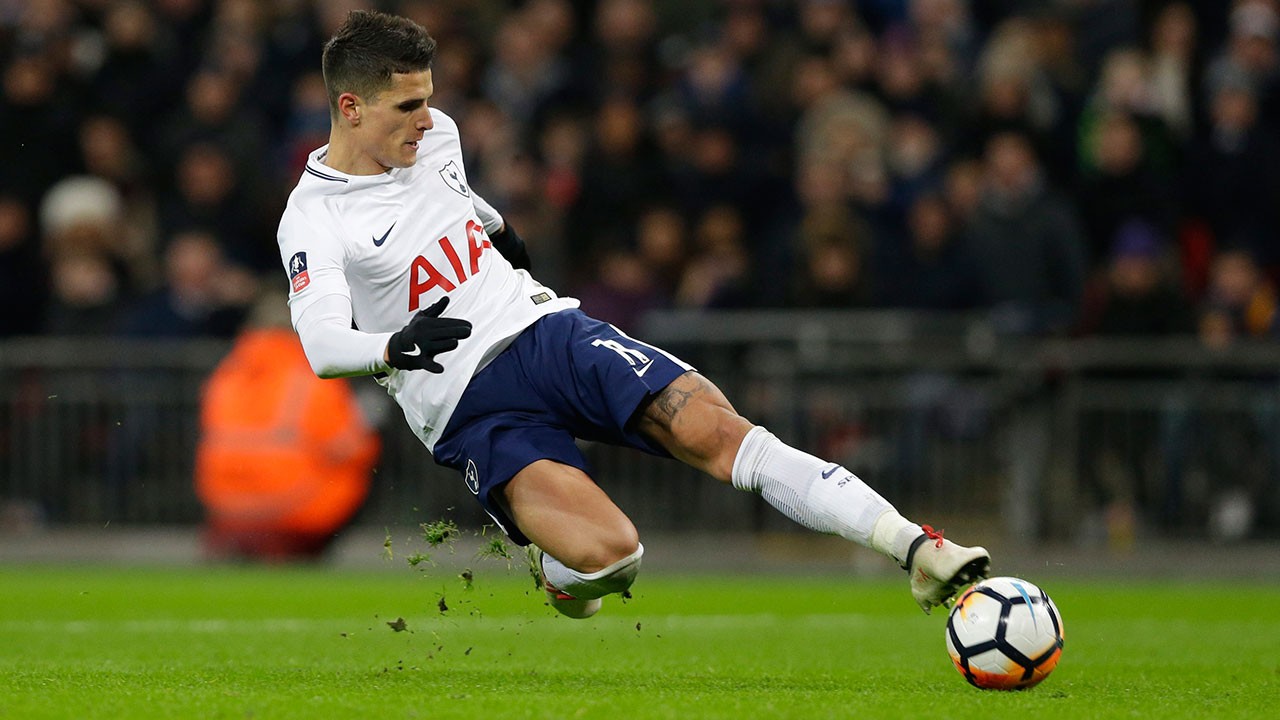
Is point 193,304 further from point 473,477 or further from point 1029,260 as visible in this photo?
point 473,477

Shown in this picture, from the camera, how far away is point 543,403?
6.39m

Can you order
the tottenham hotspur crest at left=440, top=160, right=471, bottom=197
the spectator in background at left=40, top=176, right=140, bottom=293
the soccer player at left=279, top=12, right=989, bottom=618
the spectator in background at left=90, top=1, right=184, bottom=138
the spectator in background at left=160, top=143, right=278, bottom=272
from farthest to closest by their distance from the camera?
the spectator in background at left=90, top=1, right=184, bottom=138
the spectator in background at left=160, top=143, right=278, bottom=272
the spectator in background at left=40, top=176, right=140, bottom=293
the tottenham hotspur crest at left=440, top=160, right=471, bottom=197
the soccer player at left=279, top=12, right=989, bottom=618

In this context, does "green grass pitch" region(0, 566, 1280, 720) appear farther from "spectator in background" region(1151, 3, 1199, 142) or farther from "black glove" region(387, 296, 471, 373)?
"spectator in background" region(1151, 3, 1199, 142)

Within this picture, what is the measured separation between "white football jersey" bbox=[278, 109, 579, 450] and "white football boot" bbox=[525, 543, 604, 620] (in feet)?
2.07

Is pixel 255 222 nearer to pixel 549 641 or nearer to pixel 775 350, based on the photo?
pixel 775 350

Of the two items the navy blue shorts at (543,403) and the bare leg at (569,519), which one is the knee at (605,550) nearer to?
the bare leg at (569,519)

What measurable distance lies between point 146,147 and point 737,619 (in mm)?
8871

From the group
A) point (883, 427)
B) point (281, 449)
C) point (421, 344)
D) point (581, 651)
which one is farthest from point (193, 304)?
point (421, 344)

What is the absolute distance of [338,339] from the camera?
18.6ft

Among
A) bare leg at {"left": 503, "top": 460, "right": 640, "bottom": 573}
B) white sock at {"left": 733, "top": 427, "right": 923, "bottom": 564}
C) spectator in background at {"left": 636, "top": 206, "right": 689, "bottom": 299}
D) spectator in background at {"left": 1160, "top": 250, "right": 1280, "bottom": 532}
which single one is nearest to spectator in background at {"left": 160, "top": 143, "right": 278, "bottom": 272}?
spectator in background at {"left": 636, "top": 206, "right": 689, "bottom": 299}

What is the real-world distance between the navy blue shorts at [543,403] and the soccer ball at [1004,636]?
1.27 m

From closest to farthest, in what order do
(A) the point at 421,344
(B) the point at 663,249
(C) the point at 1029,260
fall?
(A) the point at 421,344
(C) the point at 1029,260
(B) the point at 663,249

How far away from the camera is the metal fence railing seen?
40.0ft

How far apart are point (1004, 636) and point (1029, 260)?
24.8ft
